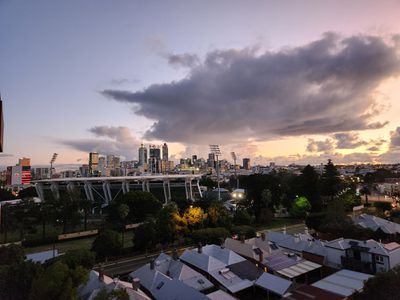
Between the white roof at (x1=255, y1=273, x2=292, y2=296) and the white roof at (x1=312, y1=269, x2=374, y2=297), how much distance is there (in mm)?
2750

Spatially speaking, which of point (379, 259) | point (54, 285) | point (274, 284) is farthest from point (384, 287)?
point (54, 285)

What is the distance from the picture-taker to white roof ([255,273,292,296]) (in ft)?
91.1

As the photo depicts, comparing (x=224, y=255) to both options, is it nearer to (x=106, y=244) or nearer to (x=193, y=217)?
(x=106, y=244)

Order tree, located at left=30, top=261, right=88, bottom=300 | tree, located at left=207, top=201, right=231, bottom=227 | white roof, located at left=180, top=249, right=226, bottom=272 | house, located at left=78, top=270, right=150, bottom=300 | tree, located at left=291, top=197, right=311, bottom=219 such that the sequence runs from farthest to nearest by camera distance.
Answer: tree, located at left=291, top=197, right=311, bottom=219 < tree, located at left=207, top=201, right=231, bottom=227 < white roof, located at left=180, top=249, right=226, bottom=272 < house, located at left=78, top=270, right=150, bottom=300 < tree, located at left=30, top=261, right=88, bottom=300

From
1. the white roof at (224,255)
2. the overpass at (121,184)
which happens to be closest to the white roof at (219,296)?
the white roof at (224,255)

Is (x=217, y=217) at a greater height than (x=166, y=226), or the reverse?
(x=217, y=217)

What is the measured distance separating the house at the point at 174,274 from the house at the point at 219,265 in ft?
4.37

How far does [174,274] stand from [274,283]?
31.3ft

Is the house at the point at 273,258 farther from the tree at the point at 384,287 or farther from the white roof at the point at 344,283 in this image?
the tree at the point at 384,287

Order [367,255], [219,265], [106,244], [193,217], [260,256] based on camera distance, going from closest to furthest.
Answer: [219,265] → [367,255] → [260,256] → [106,244] → [193,217]

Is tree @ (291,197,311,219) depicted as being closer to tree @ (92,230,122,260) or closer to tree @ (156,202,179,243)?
tree @ (156,202,179,243)

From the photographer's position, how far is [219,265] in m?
32.2

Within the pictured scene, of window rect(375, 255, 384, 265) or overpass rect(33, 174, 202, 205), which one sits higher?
overpass rect(33, 174, 202, 205)

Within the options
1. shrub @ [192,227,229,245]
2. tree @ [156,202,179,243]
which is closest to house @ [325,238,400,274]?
shrub @ [192,227,229,245]
